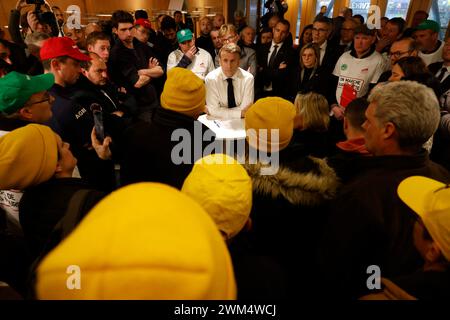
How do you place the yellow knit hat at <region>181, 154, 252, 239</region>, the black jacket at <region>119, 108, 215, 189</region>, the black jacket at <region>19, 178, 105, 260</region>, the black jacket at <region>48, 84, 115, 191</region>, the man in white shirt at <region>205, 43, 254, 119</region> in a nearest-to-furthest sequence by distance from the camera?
the yellow knit hat at <region>181, 154, 252, 239</region> → the black jacket at <region>19, 178, 105, 260</region> → the black jacket at <region>119, 108, 215, 189</region> → the black jacket at <region>48, 84, 115, 191</region> → the man in white shirt at <region>205, 43, 254, 119</region>

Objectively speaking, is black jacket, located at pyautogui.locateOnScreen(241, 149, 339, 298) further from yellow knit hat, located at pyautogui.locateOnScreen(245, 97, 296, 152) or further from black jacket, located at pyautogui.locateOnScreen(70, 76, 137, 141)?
black jacket, located at pyautogui.locateOnScreen(70, 76, 137, 141)

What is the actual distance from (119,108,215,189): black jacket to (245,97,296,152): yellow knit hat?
420 mm

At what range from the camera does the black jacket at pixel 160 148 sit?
1.59m

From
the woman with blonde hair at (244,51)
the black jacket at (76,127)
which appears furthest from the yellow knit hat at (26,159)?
the woman with blonde hair at (244,51)

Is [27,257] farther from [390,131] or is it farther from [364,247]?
[390,131]

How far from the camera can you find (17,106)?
1.50 meters

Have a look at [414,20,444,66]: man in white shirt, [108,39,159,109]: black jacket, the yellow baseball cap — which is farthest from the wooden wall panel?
the yellow baseball cap

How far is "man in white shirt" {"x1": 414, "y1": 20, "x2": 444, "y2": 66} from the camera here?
10.0 feet

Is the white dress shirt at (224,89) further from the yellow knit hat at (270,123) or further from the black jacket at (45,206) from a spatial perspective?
the black jacket at (45,206)

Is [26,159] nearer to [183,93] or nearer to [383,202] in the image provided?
[183,93]

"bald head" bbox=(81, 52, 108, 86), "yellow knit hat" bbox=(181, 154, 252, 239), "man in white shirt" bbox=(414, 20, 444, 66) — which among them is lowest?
"yellow knit hat" bbox=(181, 154, 252, 239)

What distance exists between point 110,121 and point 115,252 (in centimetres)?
175

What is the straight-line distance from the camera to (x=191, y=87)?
65.2 inches

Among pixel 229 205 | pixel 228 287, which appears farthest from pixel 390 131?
pixel 228 287
